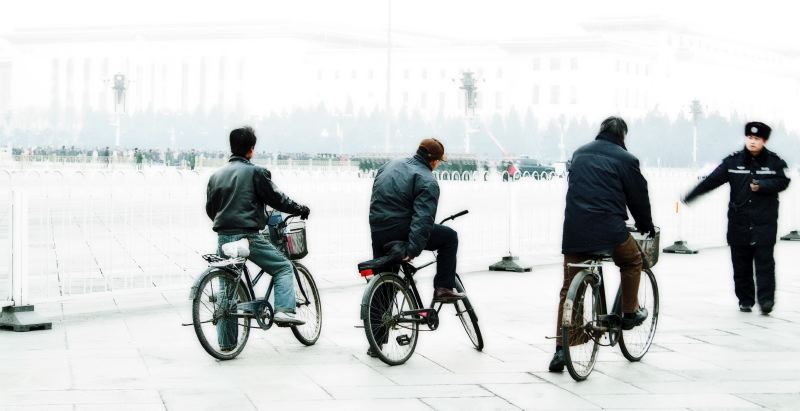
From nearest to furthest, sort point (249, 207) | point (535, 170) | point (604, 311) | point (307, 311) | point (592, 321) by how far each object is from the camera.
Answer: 1. point (592, 321)
2. point (604, 311)
3. point (249, 207)
4. point (307, 311)
5. point (535, 170)

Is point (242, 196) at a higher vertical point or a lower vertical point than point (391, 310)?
higher

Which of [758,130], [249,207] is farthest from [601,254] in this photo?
[758,130]

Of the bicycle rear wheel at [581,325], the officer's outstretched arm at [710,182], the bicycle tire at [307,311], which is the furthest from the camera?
the officer's outstretched arm at [710,182]

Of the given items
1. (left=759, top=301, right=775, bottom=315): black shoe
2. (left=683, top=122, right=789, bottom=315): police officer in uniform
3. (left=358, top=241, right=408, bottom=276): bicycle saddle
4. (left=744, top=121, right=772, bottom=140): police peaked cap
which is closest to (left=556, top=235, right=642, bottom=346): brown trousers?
(left=358, top=241, right=408, bottom=276): bicycle saddle

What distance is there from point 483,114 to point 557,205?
101954 millimetres

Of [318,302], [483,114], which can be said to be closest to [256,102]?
[483,114]

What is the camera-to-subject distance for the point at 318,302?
364 inches

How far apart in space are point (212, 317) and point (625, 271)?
93.9 inches

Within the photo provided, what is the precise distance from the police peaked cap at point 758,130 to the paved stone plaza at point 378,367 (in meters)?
1.36

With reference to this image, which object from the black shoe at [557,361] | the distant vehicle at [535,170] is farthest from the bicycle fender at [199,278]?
the distant vehicle at [535,170]

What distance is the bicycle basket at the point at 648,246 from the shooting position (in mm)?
8430

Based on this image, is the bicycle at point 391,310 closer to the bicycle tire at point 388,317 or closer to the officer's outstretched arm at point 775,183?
the bicycle tire at point 388,317

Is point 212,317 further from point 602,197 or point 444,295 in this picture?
point 602,197

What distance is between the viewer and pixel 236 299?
8.47m
